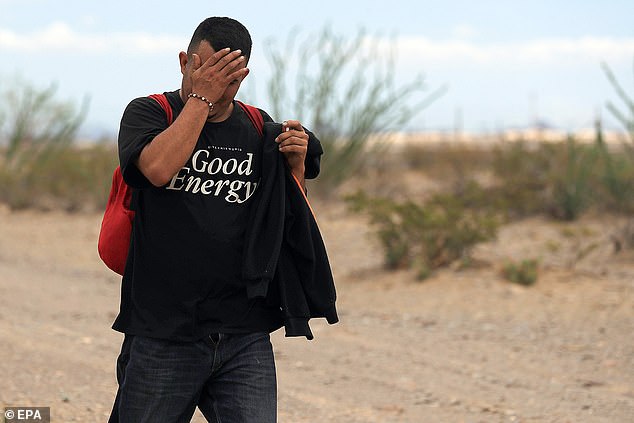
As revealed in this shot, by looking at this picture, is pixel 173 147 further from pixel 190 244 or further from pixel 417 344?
pixel 417 344

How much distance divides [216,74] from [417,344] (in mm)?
5646

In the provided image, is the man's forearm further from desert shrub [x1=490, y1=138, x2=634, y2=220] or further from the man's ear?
desert shrub [x1=490, y1=138, x2=634, y2=220]

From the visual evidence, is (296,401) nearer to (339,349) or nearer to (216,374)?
(339,349)

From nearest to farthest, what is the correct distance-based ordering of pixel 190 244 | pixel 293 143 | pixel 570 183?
pixel 190 244, pixel 293 143, pixel 570 183

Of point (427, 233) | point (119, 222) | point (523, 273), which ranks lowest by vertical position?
point (523, 273)

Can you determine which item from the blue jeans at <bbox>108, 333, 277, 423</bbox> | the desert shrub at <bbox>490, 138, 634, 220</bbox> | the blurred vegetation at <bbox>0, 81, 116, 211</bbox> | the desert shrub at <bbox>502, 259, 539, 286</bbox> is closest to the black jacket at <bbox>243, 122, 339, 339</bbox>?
the blue jeans at <bbox>108, 333, 277, 423</bbox>

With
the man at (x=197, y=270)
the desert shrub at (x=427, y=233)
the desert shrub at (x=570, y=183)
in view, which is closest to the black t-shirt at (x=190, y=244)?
the man at (x=197, y=270)

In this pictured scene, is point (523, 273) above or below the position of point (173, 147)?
below

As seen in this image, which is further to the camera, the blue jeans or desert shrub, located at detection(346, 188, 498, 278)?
desert shrub, located at detection(346, 188, 498, 278)

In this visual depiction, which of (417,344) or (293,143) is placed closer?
(293,143)

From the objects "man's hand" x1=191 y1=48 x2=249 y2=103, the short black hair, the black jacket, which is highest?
the short black hair

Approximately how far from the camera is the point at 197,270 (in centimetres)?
295

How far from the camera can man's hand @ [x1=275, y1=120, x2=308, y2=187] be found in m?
3.04

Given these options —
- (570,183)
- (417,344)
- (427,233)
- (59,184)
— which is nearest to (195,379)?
(417,344)
